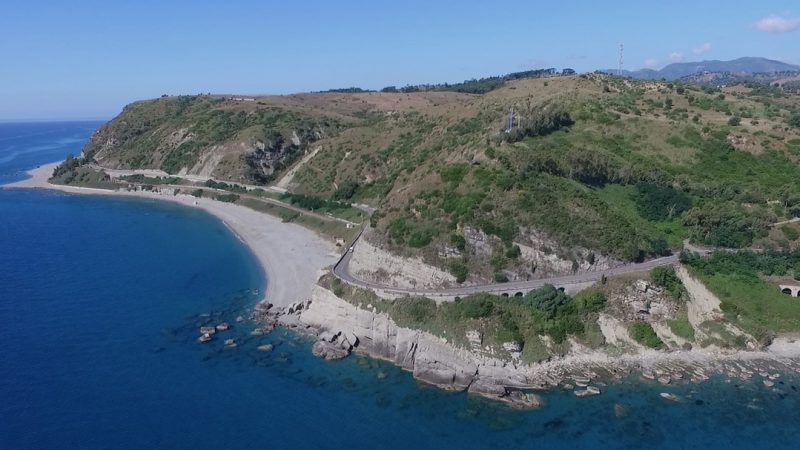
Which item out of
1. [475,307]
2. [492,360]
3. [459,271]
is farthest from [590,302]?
[459,271]

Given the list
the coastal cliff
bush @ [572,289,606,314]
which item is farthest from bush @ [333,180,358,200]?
bush @ [572,289,606,314]

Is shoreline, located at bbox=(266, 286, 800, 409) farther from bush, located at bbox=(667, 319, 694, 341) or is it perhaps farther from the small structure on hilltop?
the small structure on hilltop

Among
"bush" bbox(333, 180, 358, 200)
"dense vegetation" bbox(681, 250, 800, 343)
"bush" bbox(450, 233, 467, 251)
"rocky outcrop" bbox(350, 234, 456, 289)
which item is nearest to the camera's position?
"dense vegetation" bbox(681, 250, 800, 343)

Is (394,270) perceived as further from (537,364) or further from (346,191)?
(346,191)

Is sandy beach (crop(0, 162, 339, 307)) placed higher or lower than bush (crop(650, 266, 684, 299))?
lower

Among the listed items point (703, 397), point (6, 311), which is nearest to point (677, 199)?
point (703, 397)

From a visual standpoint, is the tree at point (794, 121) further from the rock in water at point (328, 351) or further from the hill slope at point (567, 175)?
the rock in water at point (328, 351)

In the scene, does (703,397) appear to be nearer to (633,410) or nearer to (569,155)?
(633,410)
